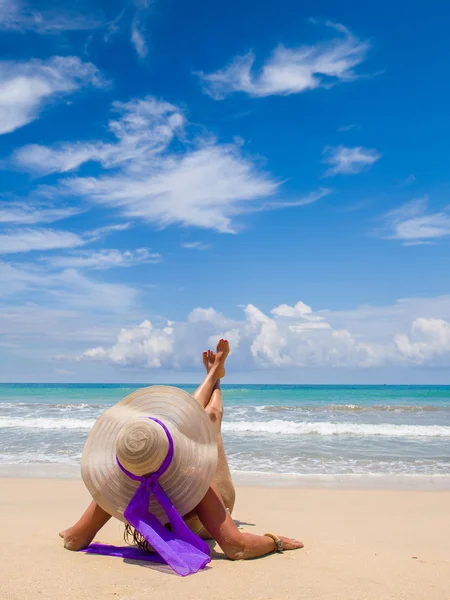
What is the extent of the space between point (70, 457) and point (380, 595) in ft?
25.0

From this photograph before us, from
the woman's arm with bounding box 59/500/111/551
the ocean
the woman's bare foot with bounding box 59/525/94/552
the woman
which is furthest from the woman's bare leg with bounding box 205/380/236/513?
the ocean

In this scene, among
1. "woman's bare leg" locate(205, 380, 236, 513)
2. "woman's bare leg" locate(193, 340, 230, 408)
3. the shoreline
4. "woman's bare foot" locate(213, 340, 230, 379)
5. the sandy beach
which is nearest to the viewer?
the sandy beach

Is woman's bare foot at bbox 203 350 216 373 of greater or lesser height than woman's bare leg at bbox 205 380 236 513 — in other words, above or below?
above

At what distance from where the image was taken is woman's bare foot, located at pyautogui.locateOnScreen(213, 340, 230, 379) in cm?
485

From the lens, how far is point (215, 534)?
366 cm

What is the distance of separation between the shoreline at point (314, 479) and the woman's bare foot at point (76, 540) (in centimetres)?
353

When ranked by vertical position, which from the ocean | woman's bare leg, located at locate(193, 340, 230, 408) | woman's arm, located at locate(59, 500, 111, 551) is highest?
woman's bare leg, located at locate(193, 340, 230, 408)

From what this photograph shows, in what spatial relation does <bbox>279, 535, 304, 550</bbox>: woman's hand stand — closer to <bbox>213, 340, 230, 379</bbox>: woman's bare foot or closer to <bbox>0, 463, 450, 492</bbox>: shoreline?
<bbox>213, 340, 230, 379</bbox>: woman's bare foot

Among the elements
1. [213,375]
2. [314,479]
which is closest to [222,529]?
[213,375]

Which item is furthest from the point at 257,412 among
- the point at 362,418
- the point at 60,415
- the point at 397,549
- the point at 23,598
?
the point at 23,598

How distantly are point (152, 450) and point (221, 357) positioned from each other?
1.69 metres

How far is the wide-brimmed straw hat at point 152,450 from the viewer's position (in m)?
3.43

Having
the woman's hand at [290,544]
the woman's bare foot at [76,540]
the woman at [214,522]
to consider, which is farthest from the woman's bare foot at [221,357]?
the woman's bare foot at [76,540]

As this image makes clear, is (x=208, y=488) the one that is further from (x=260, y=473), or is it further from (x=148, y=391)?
(x=260, y=473)
